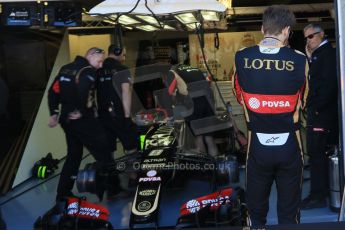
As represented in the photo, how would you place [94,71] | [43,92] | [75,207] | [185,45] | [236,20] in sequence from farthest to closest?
[185,45], [236,20], [43,92], [94,71], [75,207]

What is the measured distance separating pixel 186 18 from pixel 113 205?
2.19 metres

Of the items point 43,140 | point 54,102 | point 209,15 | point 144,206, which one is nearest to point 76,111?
point 54,102

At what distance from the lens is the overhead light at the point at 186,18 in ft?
14.8

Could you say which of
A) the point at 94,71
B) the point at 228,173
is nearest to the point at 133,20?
the point at 94,71

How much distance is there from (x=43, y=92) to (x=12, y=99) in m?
0.81

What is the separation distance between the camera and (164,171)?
5.00 m

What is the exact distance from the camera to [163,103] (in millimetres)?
6023

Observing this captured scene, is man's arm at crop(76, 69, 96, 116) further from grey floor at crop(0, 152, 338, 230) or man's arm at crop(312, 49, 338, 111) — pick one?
man's arm at crop(312, 49, 338, 111)

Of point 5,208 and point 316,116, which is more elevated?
point 316,116

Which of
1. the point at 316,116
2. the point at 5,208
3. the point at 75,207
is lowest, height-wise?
the point at 5,208

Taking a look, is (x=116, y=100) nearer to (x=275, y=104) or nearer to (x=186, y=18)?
(x=186, y=18)

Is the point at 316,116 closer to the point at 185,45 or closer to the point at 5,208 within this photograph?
the point at 5,208

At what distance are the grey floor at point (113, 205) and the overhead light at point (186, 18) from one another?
199 centimetres

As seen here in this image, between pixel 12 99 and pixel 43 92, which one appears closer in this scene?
pixel 12 99
